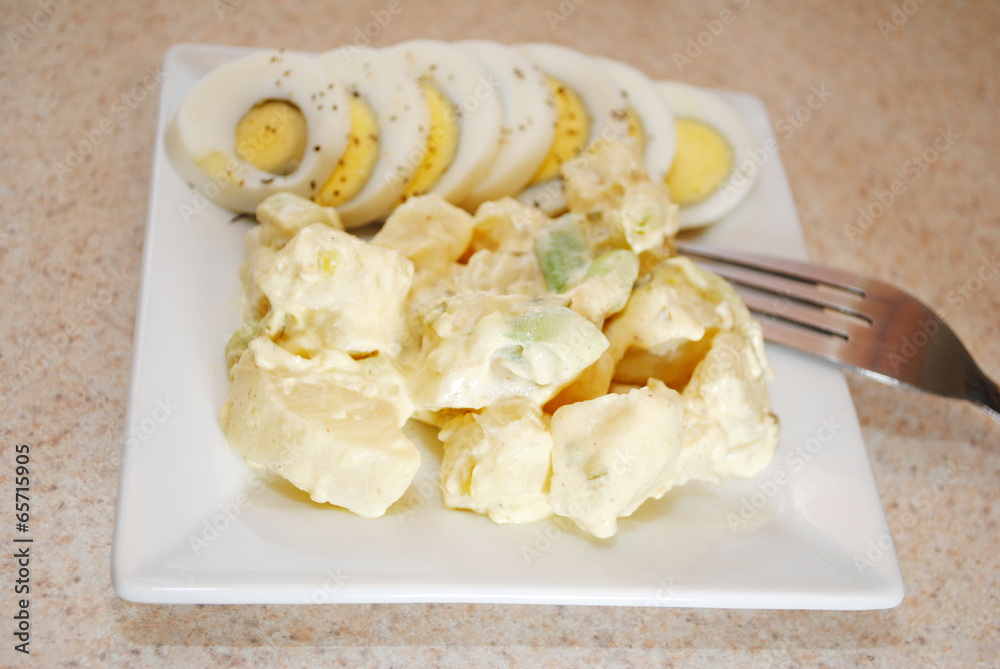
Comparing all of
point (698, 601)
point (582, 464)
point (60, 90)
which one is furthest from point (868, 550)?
point (60, 90)

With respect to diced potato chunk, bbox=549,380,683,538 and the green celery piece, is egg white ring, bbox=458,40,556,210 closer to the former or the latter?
the green celery piece

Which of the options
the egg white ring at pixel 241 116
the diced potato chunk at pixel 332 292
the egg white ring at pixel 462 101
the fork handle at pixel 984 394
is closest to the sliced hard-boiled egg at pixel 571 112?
the egg white ring at pixel 462 101

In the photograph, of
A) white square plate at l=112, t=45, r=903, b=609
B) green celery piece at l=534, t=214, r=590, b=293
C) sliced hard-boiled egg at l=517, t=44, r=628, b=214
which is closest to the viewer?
white square plate at l=112, t=45, r=903, b=609

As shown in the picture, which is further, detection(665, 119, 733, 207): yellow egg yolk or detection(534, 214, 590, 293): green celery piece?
detection(665, 119, 733, 207): yellow egg yolk

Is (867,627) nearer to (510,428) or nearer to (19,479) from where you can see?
(510,428)

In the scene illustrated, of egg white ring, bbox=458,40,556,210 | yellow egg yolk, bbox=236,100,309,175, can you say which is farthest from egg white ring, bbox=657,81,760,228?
yellow egg yolk, bbox=236,100,309,175

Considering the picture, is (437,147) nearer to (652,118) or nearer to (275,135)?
(275,135)
